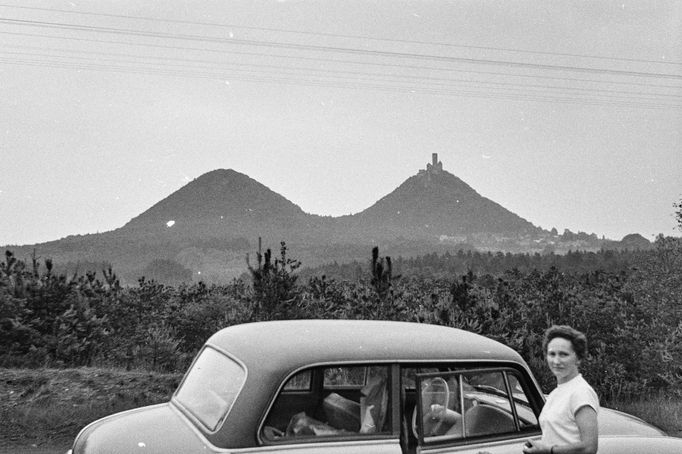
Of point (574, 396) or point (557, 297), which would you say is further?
point (557, 297)

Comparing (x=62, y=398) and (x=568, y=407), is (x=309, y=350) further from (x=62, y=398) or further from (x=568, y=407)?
(x=62, y=398)

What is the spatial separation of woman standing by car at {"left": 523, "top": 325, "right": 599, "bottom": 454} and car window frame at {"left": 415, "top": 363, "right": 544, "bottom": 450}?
585 millimetres

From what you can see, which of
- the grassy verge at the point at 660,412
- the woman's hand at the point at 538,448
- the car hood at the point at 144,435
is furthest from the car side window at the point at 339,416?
the grassy verge at the point at 660,412

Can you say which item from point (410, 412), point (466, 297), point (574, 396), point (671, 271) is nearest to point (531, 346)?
point (466, 297)

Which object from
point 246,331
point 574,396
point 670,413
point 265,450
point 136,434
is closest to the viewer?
point 574,396

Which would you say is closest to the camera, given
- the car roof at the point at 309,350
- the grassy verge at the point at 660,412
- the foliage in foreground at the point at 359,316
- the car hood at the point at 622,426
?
the car roof at the point at 309,350

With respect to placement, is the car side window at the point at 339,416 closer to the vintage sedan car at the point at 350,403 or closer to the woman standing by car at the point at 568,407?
the vintage sedan car at the point at 350,403

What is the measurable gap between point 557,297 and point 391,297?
475 cm

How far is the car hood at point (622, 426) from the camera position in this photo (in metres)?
4.30

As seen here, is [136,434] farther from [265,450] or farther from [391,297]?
[391,297]

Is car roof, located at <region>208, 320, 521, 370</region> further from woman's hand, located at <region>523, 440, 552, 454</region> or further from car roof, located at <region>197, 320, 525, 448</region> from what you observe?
woman's hand, located at <region>523, 440, 552, 454</region>

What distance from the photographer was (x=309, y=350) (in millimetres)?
3543

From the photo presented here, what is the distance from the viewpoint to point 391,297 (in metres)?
12.7

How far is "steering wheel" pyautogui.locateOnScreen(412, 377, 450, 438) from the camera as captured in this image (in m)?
3.72
